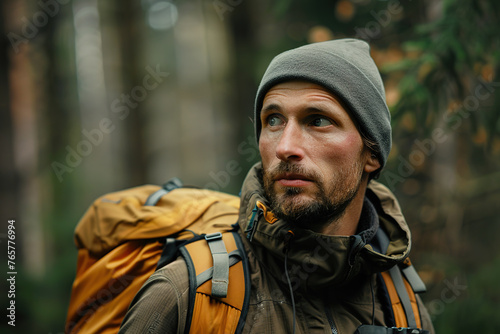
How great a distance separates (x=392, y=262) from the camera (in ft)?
7.64

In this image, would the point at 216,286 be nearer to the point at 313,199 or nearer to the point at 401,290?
the point at 313,199

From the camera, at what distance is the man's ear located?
2.59 metres

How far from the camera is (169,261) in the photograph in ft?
7.60

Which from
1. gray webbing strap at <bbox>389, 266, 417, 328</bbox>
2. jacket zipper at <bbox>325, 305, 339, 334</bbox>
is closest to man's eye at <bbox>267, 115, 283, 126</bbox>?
jacket zipper at <bbox>325, 305, 339, 334</bbox>

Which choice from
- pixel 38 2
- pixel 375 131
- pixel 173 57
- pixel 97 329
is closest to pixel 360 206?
pixel 375 131

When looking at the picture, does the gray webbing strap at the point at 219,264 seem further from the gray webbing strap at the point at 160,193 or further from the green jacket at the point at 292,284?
the gray webbing strap at the point at 160,193

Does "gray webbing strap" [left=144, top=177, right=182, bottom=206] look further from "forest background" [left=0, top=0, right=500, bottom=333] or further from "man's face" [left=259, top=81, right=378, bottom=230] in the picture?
"forest background" [left=0, top=0, right=500, bottom=333]

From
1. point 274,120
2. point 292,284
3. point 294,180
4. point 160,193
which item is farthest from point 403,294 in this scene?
point 160,193

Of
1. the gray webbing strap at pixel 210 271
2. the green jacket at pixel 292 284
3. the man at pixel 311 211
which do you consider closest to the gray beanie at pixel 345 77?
the man at pixel 311 211

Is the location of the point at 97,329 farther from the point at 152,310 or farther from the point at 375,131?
the point at 375,131

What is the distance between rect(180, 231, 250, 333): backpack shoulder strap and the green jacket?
Answer: 47mm

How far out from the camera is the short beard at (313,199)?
226cm

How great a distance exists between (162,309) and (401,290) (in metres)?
1.47

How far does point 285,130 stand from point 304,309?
0.97m
